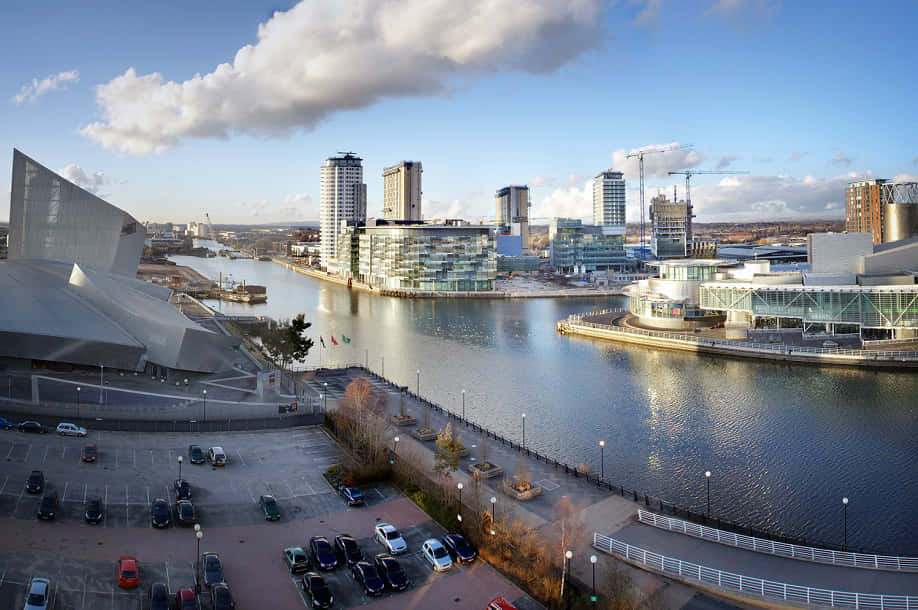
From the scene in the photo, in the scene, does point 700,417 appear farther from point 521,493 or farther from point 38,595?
point 38,595

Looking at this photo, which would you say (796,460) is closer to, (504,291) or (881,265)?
(881,265)

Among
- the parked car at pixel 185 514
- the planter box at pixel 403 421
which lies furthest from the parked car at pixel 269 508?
the planter box at pixel 403 421

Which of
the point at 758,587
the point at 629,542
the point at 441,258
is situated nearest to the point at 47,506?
the point at 629,542

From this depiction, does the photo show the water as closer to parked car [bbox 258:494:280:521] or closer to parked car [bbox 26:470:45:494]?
parked car [bbox 258:494:280:521]

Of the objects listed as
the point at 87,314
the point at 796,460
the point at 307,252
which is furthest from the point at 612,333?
the point at 307,252

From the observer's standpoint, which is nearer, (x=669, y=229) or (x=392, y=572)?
(x=392, y=572)

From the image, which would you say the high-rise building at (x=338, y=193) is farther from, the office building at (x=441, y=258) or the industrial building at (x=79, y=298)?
the industrial building at (x=79, y=298)
